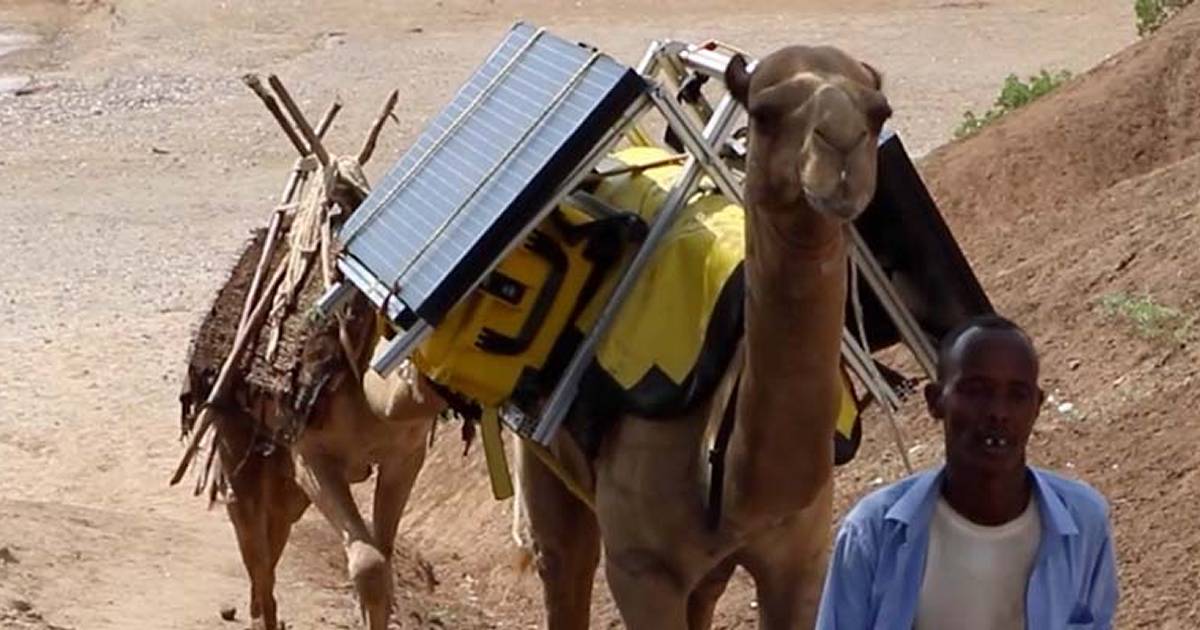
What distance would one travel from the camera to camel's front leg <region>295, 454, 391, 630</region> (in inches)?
342

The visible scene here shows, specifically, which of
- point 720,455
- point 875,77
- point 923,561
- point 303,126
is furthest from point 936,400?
point 303,126

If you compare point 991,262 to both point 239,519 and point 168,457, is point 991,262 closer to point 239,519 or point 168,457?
point 239,519

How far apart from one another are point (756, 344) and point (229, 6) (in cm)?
2714

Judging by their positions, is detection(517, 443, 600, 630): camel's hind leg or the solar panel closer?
the solar panel

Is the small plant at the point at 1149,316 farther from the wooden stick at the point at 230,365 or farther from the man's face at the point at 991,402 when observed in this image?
the man's face at the point at 991,402

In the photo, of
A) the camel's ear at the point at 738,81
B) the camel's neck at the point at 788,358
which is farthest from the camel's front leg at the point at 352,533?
the camel's ear at the point at 738,81

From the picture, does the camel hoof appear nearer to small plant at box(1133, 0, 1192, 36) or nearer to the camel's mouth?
the camel's mouth

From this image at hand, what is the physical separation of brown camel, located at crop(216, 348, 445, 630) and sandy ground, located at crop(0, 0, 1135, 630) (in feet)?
1.55

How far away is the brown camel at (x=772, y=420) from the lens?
4.98m

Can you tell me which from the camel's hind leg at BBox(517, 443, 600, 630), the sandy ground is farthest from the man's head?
the sandy ground

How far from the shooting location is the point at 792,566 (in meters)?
6.32

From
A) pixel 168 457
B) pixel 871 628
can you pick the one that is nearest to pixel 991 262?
pixel 168 457

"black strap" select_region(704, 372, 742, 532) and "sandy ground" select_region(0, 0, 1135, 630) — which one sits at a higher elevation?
"black strap" select_region(704, 372, 742, 532)

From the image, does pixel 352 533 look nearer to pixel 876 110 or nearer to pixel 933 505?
pixel 876 110
